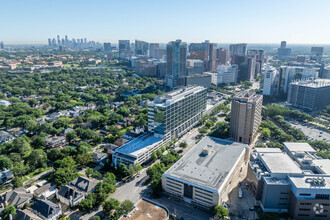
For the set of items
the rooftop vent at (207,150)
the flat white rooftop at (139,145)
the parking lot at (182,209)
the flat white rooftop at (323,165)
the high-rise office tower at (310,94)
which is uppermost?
the high-rise office tower at (310,94)

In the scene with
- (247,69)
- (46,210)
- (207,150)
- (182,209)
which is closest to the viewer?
(46,210)

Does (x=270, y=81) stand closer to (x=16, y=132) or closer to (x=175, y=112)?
(x=175, y=112)

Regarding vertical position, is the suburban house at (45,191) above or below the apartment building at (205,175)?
below

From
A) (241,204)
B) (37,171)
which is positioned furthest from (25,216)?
(241,204)

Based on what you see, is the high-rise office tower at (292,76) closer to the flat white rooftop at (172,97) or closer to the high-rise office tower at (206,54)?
the flat white rooftop at (172,97)

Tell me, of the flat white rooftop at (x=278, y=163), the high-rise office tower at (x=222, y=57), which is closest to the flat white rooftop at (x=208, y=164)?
the flat white rooftop at (x=278, y=163)

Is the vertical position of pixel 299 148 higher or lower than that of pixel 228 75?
lower

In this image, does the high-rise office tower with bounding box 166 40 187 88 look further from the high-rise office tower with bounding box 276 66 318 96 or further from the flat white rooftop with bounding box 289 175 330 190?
the flat white rooftop with bounding box 289 175 330 190

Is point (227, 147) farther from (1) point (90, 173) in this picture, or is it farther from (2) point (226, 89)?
(2) point (226, 89)
